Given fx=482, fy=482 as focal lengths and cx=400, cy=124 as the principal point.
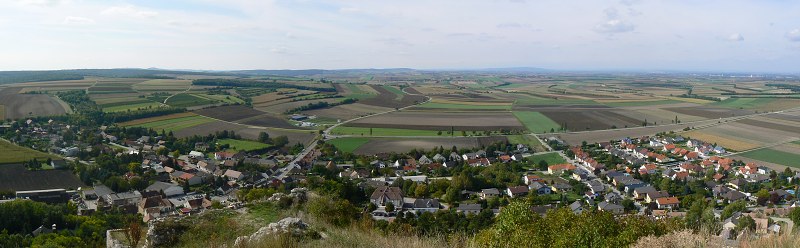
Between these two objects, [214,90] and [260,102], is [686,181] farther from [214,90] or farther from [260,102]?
[214,90]

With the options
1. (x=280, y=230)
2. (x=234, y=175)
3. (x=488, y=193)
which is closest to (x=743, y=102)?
(x=488, y=193)

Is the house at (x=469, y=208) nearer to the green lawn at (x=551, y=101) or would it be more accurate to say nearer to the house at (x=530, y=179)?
the house at (x=530, y=179)

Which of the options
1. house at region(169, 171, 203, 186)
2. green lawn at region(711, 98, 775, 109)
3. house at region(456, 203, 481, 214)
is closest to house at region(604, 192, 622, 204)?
house at region(456, 203, 481, 214)

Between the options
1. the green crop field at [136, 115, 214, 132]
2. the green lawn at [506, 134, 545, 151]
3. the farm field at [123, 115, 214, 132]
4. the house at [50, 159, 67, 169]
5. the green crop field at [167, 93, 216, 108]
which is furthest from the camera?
the green crop field at [167, 93, 216, 108]

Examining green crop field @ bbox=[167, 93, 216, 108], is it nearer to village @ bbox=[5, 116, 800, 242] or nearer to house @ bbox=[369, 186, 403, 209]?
village @ bbox=[5, 116, 800, 242]

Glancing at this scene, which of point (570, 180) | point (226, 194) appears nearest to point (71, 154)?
point (226, 194)

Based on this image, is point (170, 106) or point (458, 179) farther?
point (170, 106)

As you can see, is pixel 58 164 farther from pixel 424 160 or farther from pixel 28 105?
pixel 28 105
